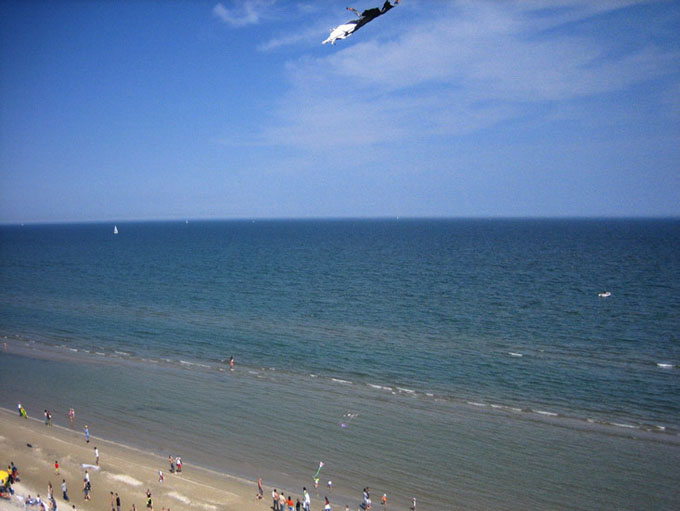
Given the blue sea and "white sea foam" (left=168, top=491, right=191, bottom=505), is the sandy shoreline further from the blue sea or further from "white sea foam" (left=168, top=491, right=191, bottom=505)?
the blue sea

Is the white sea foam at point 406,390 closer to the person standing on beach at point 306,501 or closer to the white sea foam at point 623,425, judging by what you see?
the white sea foam at point 623,425

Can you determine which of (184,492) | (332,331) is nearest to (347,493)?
(184,492)

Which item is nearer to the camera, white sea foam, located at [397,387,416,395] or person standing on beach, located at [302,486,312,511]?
person standing on beach, located at [302,486,312,511]

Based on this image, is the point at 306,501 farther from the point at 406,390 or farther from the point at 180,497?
the point at 406,390

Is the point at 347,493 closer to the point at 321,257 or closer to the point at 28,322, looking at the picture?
the point at 28,322

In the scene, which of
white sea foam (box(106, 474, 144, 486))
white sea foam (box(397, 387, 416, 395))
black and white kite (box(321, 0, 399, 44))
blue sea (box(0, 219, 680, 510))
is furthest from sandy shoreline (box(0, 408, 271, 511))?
black and white kite (box(321, 0, 399, 44))

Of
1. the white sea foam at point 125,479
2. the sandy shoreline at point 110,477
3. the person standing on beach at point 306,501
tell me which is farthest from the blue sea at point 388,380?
the white sea foam at point 125,479
